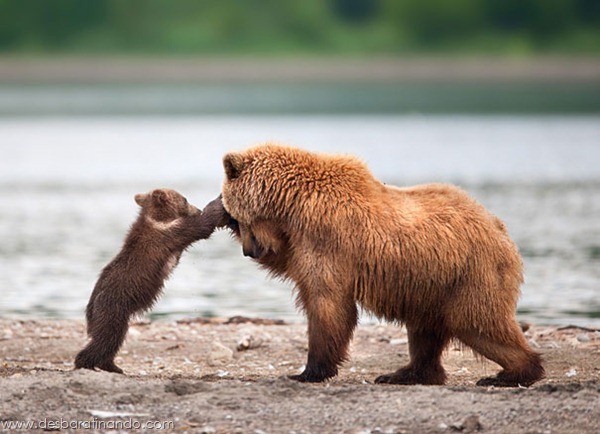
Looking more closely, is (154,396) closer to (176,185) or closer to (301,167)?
(301,167)

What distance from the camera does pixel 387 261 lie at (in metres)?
8.24

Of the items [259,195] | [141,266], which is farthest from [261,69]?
[259,195]

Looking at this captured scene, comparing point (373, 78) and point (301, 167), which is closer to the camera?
point (301, 167)

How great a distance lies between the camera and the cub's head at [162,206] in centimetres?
956

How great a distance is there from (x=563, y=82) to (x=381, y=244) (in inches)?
4056

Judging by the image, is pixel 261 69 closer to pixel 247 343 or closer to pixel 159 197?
pixel 247 343

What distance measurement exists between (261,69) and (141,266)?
113 m

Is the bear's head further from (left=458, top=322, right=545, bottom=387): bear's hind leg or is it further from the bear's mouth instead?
(left=458, top=322, right=545, bottom=387): bear's hind leg

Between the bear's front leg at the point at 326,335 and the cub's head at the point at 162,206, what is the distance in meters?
1.70

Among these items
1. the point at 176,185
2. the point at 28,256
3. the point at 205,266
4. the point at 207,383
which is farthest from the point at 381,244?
the point at 176,185

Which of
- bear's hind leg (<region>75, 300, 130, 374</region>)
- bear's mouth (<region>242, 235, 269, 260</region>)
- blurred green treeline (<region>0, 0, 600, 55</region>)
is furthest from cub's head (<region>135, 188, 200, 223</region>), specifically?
blurred green treeline (<region>0, 0, 600, 55</region>)

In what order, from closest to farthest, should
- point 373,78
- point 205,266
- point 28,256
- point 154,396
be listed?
point 154,396
point 205,266
point 28,256
point 373,78

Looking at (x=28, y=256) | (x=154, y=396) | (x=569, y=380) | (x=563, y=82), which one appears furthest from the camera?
(x=563, y=82)

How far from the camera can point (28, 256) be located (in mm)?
18281
